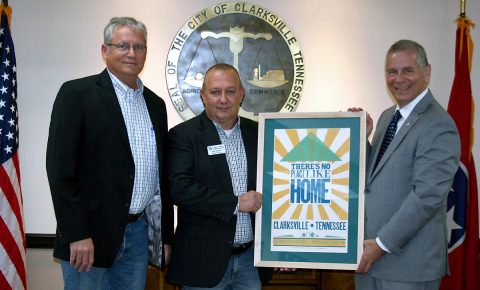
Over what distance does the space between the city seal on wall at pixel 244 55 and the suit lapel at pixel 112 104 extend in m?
1.67

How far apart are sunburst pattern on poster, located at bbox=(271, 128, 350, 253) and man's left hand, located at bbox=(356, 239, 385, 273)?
11 centimetres

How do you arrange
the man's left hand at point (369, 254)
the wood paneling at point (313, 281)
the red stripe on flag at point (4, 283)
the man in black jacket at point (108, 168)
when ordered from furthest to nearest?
the wood paneling at point (313, 281)
the red stripe on flag at point (4, 283)
the man's left hand at point (369, 254)
the man in black jacket at point (108, 168)

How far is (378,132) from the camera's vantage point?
Answer: 2.61 m

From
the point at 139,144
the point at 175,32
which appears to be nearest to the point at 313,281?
the point at 139,144

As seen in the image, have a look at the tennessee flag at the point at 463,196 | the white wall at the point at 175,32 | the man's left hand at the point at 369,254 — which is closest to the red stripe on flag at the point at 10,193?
the white wall at the point at 175,32

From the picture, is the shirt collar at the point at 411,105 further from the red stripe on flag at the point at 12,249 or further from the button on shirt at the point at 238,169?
the red stripe on flag at the point at 12,249

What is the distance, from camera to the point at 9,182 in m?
3.25

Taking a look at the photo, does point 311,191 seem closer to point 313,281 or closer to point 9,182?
point 313,281

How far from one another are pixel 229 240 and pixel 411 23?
269 cm

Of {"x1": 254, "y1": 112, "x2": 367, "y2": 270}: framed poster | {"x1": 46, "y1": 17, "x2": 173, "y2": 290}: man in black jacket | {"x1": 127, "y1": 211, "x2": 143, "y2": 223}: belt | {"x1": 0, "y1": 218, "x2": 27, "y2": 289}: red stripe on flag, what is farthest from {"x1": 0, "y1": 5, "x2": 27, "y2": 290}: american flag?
{"x1": 254, "y1": 112, "x2": 367, "y2": 270}: framed poster

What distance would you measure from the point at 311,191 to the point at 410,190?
1.52ft

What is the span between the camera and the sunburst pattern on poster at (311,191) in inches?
92.6

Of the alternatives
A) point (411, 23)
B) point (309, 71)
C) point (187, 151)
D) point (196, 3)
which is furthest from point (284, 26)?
point (187, 151)

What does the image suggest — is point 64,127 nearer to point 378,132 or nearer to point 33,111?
point 378,132
